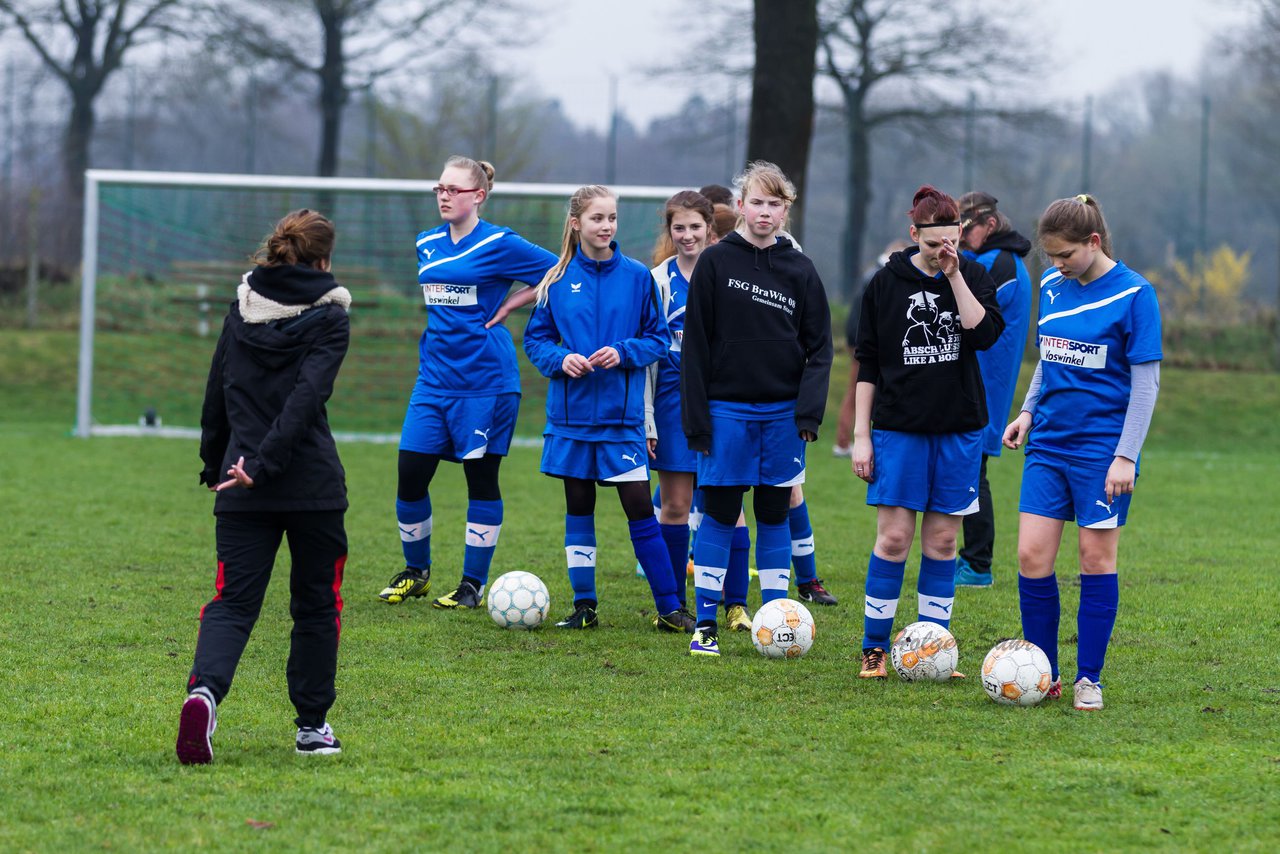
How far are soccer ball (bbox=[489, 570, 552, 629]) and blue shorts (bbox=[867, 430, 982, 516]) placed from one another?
179 cm

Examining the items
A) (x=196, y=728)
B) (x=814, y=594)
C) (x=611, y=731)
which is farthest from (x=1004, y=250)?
(x=196, y=728)

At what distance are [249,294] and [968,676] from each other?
3111 mm

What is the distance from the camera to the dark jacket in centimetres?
426

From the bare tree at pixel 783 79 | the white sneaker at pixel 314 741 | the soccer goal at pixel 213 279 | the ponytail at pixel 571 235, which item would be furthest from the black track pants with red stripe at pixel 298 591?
the bare tree at pixel 783 79

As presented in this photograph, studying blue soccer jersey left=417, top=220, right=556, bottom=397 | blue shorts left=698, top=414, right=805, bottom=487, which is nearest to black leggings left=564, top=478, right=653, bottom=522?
blue shorts left=698, top=414, right=805, bottom=487

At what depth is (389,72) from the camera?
88.7ft

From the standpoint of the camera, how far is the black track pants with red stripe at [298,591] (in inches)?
170

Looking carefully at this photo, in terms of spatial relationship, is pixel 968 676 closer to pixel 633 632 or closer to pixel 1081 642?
pixel 1081 642

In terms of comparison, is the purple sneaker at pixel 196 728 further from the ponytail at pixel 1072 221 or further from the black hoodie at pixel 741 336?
the ponytail at pixel 1072 221

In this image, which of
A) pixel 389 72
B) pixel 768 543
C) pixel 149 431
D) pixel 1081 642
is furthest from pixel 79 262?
pixel 1081 642

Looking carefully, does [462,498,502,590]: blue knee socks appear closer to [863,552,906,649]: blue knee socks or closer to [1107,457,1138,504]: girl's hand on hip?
[863,552,906,649]: blue knee socks

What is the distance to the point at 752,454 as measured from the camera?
5883 millimetres

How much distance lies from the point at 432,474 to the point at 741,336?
1936mm

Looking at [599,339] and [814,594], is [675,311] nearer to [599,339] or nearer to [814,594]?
[599,339]
